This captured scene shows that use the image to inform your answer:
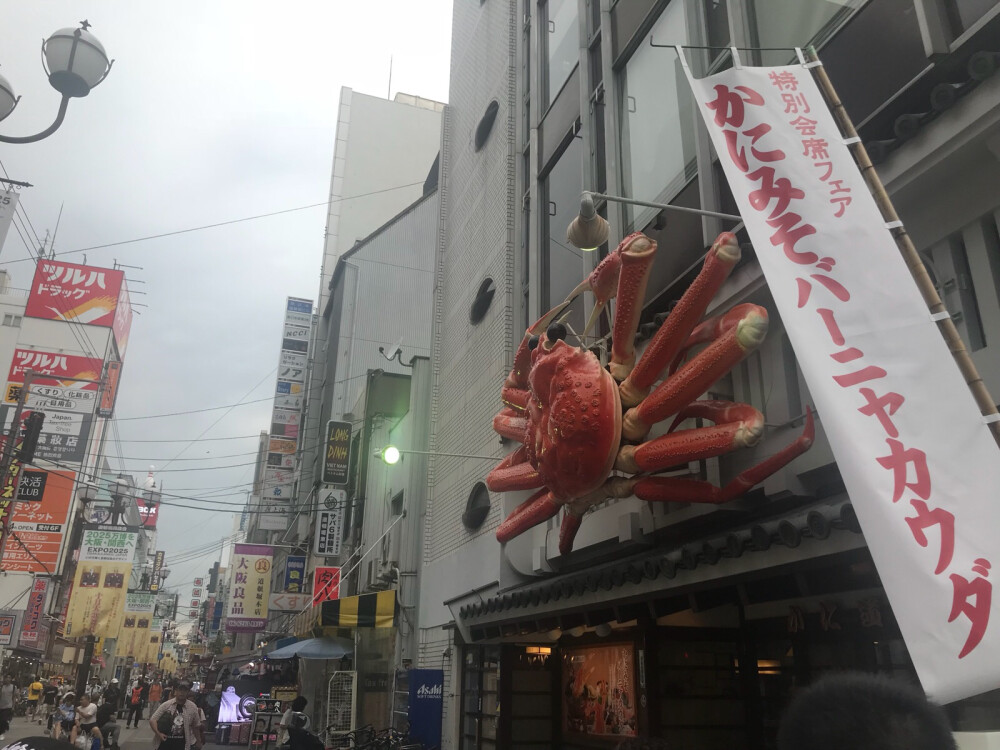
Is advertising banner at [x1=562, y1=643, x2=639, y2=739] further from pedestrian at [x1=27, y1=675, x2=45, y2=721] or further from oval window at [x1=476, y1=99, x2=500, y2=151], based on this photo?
pedestrian at [x1=27, y1=675, x2=45, y2=721]

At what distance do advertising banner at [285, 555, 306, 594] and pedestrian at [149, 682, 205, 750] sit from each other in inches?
815

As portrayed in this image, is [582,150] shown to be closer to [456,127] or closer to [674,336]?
[674,336]

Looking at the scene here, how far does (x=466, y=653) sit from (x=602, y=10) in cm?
1046

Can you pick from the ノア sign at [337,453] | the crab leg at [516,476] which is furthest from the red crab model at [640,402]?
the ノア sign at [337,453]

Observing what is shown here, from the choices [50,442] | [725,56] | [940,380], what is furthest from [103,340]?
[940,380]

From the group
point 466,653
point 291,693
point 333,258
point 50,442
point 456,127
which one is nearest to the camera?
point 466,653

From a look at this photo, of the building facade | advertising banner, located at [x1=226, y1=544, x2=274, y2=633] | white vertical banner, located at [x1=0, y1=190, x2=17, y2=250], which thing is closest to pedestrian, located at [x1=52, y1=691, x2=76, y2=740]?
the building facade

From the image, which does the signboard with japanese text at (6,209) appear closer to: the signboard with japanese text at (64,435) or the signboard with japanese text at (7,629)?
the signboard with japanese text at (7,629)

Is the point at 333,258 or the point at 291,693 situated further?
the point at 333,258

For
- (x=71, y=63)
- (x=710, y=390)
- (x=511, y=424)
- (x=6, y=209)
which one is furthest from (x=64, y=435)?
(x=710, y=390)

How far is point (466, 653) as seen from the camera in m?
12.2

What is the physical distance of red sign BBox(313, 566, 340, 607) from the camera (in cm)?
2080

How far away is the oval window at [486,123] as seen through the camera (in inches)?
611

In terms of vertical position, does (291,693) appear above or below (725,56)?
below
